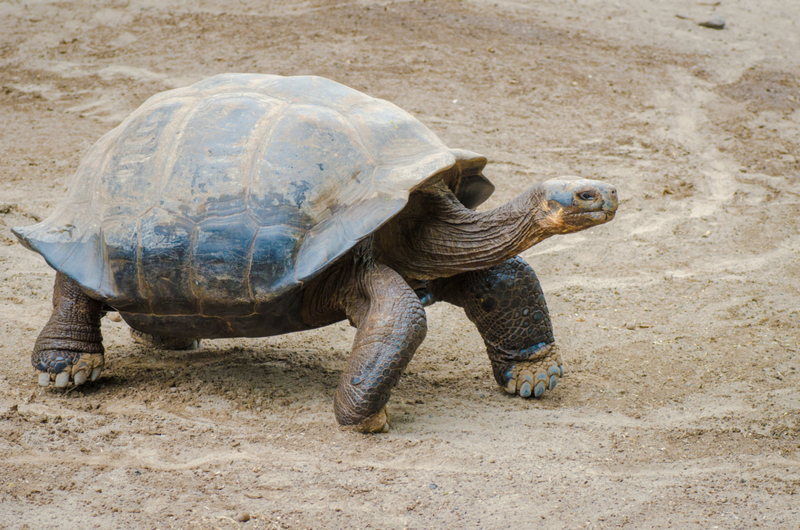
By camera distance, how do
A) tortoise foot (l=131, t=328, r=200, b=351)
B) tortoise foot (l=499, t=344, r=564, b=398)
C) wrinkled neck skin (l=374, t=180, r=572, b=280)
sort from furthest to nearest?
tortoise foot (l=131, t=328, r=200, b=351) < tortoise foot (l=499, t=344, r=564, b=398) < wrinkled neck skin (l=374, t=180, r=572, b=280)

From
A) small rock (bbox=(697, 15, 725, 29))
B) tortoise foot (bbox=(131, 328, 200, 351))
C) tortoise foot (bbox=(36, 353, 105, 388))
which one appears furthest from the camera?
small rock (bbox=(697, 15, 725, 29))

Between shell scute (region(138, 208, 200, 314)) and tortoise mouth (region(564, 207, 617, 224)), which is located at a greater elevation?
tortoise mouth (region(564, 207, 617, 224))

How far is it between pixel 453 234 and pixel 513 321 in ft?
2.35

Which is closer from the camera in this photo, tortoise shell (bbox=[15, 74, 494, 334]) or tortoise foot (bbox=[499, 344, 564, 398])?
tortoise shell (bbox=[15, 74, 494, 334])

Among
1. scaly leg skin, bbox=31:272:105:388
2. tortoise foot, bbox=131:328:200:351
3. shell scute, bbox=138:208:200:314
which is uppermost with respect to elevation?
shell scute, bbox=138:208:200:314

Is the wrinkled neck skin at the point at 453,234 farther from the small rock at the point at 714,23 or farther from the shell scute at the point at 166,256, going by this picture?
the small rock at the point at 714,23

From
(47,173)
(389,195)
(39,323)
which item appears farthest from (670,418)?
(47,173)

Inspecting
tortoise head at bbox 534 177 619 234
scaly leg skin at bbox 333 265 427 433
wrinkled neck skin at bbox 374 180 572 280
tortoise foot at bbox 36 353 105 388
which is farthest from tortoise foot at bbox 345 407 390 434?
tortoise foot at bbox 36 353 105 388

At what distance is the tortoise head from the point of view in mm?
3311

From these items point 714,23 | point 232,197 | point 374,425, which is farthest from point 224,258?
point 714,23

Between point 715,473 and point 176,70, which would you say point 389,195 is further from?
point 176,70

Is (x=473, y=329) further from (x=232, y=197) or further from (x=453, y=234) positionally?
(x=232, y=197)

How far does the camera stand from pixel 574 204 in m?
3.36

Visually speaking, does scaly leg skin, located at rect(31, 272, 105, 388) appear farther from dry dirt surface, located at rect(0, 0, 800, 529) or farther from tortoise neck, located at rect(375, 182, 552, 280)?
tortoise neck, located at rect(375, 182, 552, 280)
